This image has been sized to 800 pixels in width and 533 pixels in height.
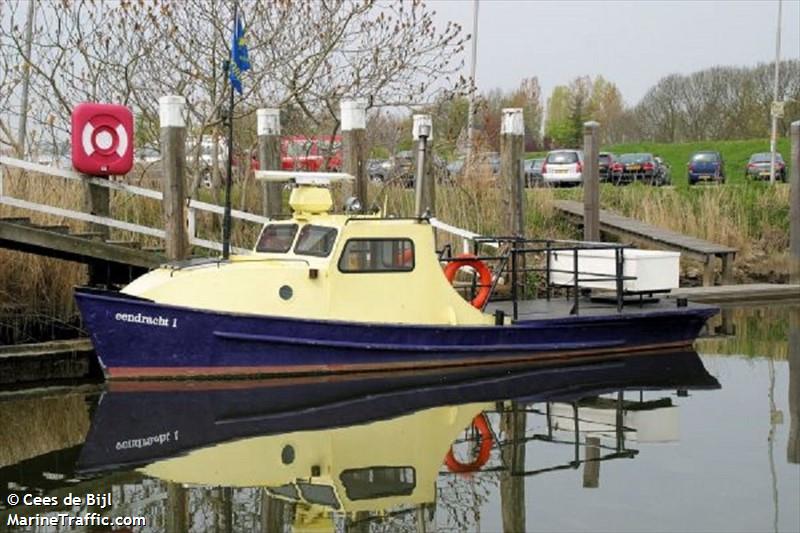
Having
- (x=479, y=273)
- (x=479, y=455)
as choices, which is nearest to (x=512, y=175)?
(x=479, y=273)

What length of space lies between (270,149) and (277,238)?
2771 millimetres

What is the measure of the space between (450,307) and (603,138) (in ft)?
165

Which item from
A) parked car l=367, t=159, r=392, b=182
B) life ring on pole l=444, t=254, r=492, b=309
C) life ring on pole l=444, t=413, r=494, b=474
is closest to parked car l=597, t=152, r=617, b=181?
parked car l=367, t=159, r=392, b=182

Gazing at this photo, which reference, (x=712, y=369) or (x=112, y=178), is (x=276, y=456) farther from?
(x=112, y=178)

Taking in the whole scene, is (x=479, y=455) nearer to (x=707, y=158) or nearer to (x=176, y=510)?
(x=176, y=510)

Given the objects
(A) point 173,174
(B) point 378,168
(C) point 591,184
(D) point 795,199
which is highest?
(B) point 378,168

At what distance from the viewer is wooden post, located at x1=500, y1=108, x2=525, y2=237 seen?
16359mm

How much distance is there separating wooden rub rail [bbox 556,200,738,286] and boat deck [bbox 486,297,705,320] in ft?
13.7

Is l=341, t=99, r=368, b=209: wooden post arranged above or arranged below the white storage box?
above

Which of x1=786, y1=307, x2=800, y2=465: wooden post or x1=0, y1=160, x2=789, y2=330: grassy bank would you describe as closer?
x1=786, y1=307, x2=800, y2=465: wooden post

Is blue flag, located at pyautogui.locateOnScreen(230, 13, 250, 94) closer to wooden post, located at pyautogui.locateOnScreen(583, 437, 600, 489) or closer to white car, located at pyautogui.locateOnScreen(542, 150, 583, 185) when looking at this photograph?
wooden post, located at pyautogui.locateOnScreen(583, 437, 600, 489)

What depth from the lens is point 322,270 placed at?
1277cm

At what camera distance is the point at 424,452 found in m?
9.92

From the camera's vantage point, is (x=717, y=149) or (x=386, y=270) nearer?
(x=386, y=270)
